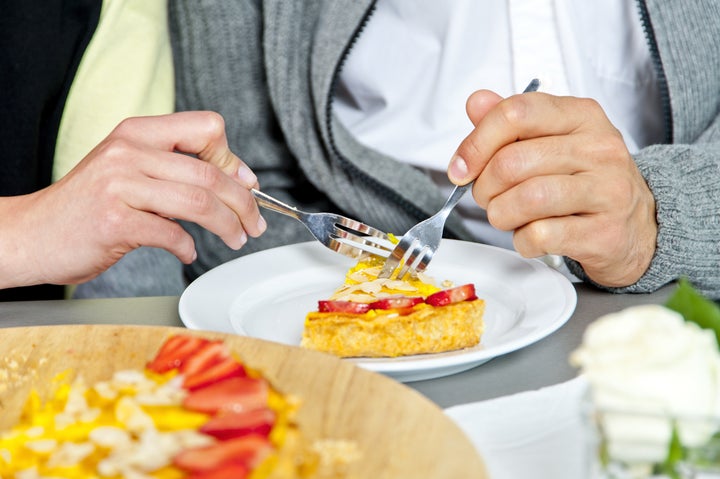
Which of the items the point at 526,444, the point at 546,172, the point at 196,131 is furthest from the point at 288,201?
the point at 526,444

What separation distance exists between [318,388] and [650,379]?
0.22m

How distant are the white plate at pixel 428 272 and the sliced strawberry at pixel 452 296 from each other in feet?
0.17

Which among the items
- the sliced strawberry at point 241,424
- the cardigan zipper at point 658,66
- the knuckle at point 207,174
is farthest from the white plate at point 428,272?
the cardigan zipper at point 658,66

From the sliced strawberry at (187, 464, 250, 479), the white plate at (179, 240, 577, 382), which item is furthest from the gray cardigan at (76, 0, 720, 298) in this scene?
the sliced strawberry at (187, 464, 250, 479)

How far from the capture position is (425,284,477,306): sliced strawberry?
868mm

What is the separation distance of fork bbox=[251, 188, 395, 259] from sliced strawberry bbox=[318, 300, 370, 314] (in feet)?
0.60

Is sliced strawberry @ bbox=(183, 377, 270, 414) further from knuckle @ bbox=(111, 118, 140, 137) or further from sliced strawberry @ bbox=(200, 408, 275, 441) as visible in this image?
knuckle @ bbox=(111, 118, 140, 137)

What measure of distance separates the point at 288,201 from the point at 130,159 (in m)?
0.60

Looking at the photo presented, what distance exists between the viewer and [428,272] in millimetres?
1088

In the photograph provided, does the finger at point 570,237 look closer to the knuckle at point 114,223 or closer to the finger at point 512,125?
the finger at point 512,125

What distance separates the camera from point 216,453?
1.54ft

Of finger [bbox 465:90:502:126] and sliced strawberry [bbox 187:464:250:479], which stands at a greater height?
finger [bbox 465:90:502:126]

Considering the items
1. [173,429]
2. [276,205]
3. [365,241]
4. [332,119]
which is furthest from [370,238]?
[173,429]

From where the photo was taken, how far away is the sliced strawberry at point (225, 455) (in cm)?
46
